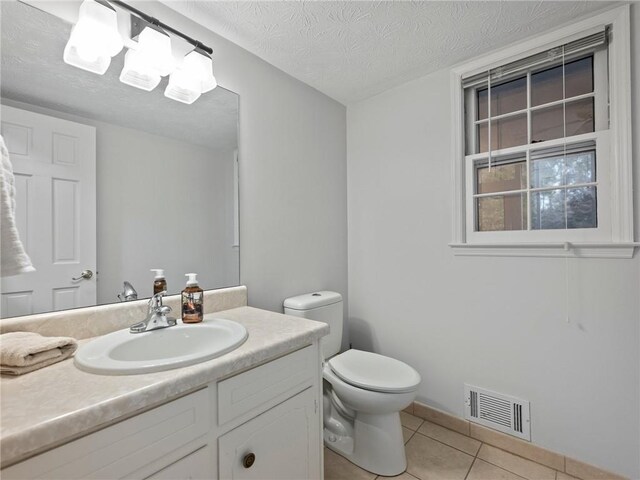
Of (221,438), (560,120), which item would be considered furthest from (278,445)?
(560,120)

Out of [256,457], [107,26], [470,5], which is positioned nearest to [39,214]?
[107,26]

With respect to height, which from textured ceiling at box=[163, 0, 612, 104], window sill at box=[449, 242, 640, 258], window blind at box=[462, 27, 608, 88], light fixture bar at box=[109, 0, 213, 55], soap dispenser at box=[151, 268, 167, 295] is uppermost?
textured ceiling at box=[163, 0, 612, 104]

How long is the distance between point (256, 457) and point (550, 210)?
1.71 metres

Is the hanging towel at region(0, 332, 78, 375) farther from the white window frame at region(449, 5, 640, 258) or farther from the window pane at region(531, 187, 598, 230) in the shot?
the window pane at region(531, 187, 598, 230)

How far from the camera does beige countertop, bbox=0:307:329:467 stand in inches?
20.9

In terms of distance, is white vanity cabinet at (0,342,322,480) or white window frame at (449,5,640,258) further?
white window frame at (449,5,640,258)

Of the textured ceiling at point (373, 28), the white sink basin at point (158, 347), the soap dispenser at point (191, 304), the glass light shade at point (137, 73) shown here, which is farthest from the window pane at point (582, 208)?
the glass light shade at point (137, 73)

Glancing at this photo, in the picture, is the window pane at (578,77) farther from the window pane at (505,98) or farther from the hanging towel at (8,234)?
the hanging towel at (8,234)

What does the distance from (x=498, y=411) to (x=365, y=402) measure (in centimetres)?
81

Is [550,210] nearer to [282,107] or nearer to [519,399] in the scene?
[519,399]

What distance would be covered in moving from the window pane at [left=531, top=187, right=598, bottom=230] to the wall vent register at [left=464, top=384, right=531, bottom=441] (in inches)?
36.9

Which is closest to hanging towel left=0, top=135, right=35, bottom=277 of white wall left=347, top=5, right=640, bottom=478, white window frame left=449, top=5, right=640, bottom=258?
white wall left=347, top=5, right=640, bottom=478

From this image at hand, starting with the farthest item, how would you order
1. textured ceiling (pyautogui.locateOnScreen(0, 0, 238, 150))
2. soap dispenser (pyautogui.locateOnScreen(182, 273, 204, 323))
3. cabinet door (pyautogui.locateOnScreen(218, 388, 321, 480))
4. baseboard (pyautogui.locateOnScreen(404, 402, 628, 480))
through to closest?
baseboard (pyautogui.locateOnScreen(404, 402, 628, 480))
soap dispenser (pyautogui.locateOnScreen(182, 273, 204, 323))
textured ceiling (pyautogui.locateOnScreen(0, 0, 238, 150))
cabinet door (pyautogui.locateOnScreen(218, 388, 321, 480))

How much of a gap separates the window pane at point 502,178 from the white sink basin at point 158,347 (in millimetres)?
1566
